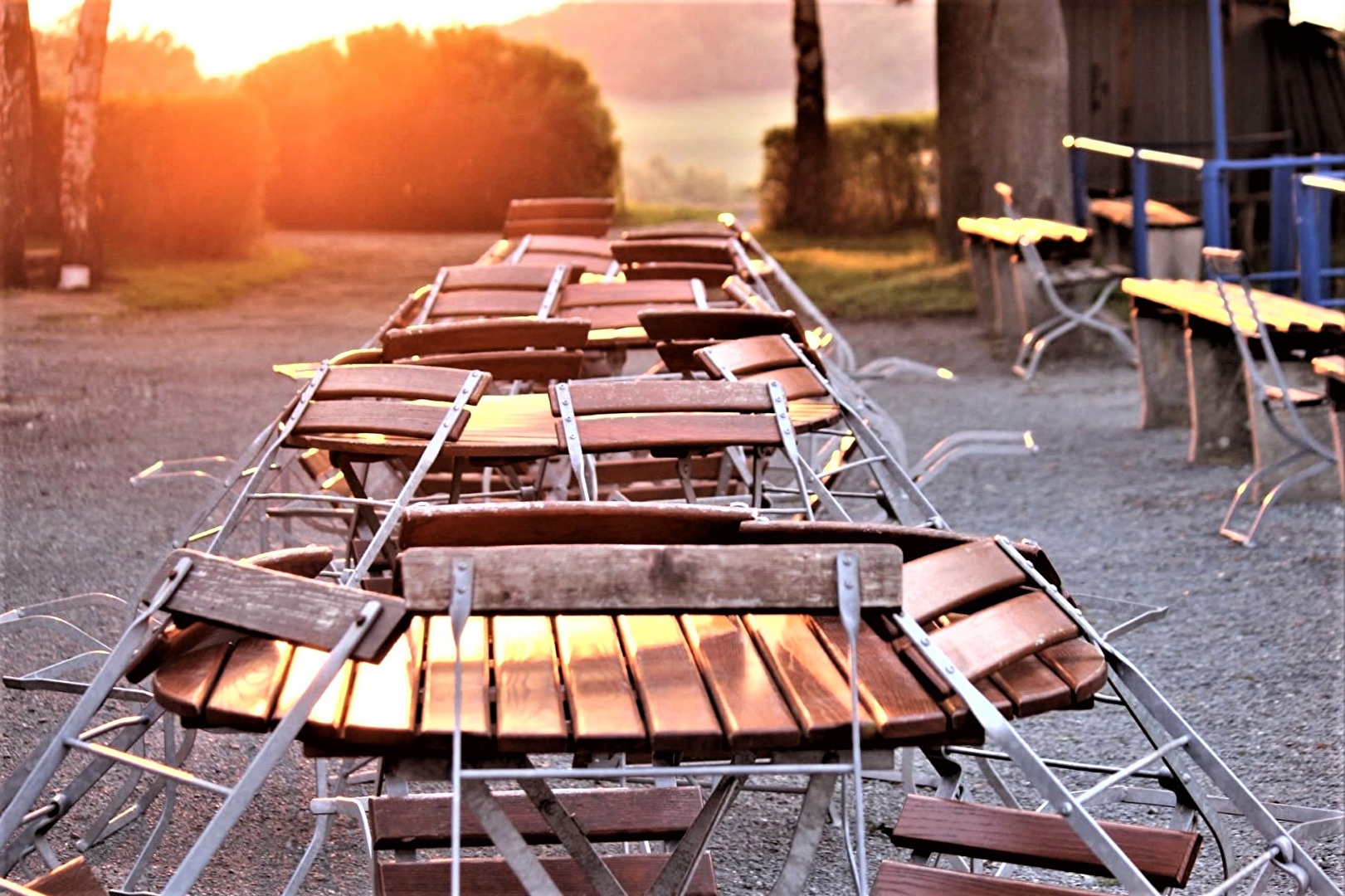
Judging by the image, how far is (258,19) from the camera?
2114 cm

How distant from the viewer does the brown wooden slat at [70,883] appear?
2604 mm

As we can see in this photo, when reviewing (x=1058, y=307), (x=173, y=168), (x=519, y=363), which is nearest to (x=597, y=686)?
(x=519, y=363)

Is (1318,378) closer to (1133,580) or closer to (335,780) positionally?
(1133,580)

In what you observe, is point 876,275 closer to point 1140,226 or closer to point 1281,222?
point 1140,226

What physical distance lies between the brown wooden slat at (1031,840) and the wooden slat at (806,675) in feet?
1.14

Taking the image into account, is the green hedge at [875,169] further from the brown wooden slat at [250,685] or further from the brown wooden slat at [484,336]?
the brown wooden slat at [250,685]

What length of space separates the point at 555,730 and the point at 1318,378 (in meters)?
6.09

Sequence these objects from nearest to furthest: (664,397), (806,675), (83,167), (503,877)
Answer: (806,675), (503,877), (664,397), (83,167)

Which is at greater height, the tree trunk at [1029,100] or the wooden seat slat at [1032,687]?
the tree trunk at [1029,100]

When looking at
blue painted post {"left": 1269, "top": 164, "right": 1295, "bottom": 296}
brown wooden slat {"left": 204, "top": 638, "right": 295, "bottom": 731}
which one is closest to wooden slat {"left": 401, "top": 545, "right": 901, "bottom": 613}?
brown wooden slat {"left": 204, "top": 638, "right": 295, "bottom": 731}

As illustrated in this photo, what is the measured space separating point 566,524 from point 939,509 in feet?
16.9

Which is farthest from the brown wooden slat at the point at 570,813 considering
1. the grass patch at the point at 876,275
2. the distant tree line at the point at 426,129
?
the distant tree line at the point at 426,129

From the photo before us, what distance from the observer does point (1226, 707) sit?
4816mm

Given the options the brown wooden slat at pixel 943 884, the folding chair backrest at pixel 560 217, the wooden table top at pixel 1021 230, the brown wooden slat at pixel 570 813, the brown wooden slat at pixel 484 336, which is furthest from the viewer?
the wooden table top at pixel 1021 230
